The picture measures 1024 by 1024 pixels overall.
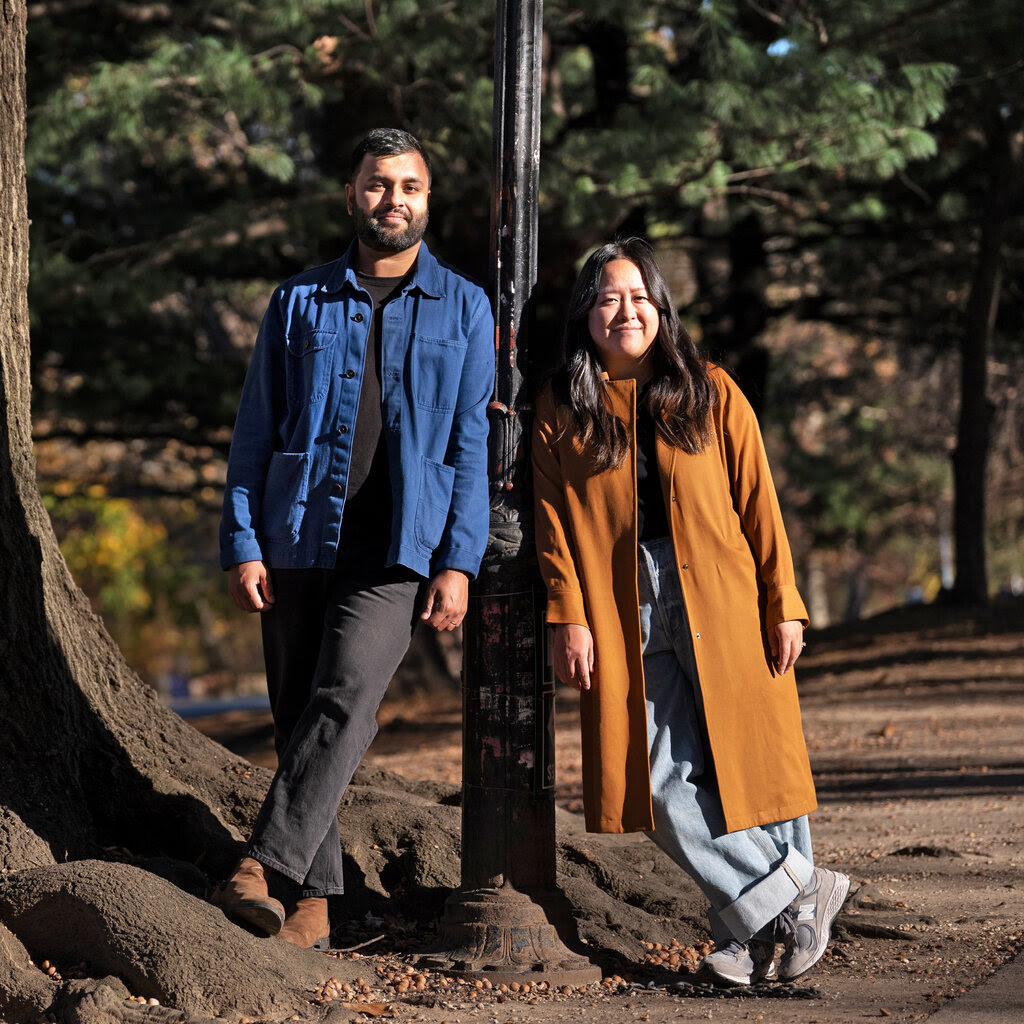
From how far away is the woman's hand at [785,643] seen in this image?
3635mm

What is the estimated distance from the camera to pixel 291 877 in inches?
136

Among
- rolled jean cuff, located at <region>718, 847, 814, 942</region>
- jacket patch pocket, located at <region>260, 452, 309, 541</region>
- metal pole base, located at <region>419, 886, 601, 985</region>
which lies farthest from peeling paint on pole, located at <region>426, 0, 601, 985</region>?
jacket patch pocket, located at <region>260, 452, 309, 541</region>

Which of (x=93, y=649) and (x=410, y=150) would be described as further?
(x=93, y=649)

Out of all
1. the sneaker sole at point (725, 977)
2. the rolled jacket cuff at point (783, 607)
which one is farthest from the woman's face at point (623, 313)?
the sneaker sole at point (725, 977)

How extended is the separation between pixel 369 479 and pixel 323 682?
0.57 m

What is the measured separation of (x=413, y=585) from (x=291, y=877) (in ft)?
2.74

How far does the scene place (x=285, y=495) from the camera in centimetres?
360

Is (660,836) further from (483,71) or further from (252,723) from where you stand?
(252,723)

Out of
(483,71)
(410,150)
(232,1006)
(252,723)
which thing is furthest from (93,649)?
(252,723)

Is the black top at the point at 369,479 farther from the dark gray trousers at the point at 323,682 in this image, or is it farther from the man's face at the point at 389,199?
the man's face at the point at 389,199

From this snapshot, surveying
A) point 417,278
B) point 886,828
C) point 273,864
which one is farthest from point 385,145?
point 886,828

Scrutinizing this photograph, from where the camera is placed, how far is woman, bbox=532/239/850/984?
3.56 meters

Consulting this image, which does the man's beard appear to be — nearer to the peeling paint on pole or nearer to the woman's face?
the peeling paint on pole

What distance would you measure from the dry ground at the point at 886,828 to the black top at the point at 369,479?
119cm
